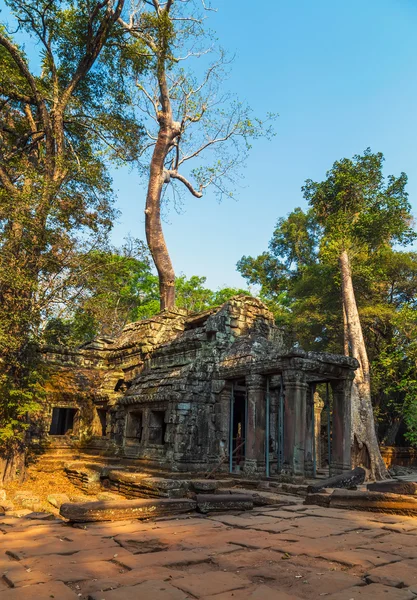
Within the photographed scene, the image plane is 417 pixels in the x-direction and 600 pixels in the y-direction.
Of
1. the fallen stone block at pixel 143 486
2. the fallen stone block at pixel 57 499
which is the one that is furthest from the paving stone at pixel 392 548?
the fallen stone block at pixel 57 499

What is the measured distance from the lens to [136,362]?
15.1 m

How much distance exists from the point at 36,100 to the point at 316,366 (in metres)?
11.2

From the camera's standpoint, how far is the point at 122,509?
18.1ft

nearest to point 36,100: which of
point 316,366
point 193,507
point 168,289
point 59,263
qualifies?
point 59,263

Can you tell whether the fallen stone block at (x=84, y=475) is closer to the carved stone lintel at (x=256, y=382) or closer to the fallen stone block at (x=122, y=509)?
the carved stone lintel at (x=256, y=382)

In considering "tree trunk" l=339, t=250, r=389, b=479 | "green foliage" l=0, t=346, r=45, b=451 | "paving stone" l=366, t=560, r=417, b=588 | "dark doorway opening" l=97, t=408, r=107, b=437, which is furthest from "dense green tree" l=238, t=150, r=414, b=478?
"paving stone" l=366, t=560, r=417, b=588

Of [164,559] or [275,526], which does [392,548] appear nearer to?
[275,526]

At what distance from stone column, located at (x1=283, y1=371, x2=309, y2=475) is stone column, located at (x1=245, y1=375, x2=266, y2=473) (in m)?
0.99

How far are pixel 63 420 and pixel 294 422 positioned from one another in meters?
11.6

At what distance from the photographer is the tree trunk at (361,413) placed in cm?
1537

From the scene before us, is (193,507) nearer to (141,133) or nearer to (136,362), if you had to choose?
(136,362)

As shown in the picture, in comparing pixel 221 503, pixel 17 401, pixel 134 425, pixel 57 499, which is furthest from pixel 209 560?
pixel 134 425

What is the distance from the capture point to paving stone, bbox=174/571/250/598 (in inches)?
118

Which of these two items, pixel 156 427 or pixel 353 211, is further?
pixel 353 211
